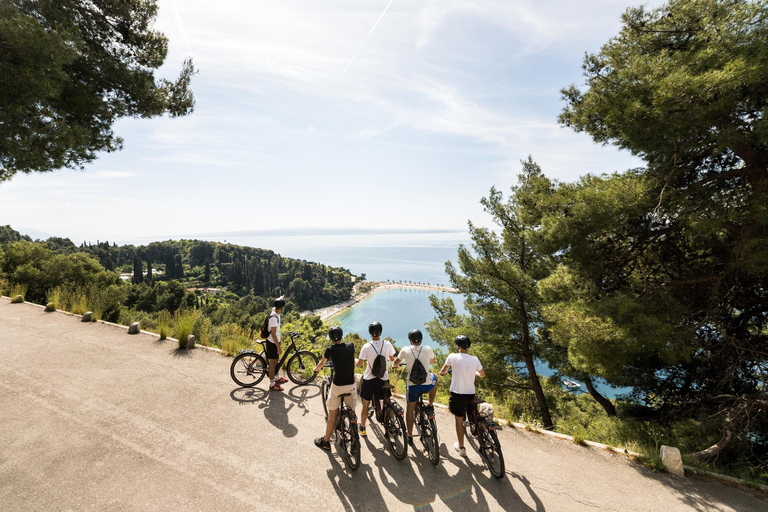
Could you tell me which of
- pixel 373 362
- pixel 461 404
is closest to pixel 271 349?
pixel 373 362

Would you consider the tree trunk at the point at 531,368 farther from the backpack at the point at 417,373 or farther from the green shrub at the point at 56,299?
the green shrub at the point at 56,299

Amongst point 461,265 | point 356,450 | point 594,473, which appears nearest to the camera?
point 356,450

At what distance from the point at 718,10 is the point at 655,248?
14.3 ft

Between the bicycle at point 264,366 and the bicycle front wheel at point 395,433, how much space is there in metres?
2.07

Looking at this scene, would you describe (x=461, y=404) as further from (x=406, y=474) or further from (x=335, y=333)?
(x=335, y=333)

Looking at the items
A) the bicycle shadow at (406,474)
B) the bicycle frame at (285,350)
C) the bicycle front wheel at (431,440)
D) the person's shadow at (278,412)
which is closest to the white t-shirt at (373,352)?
the bicycle front wheel at (431,440)

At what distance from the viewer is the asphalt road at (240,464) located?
3434mm

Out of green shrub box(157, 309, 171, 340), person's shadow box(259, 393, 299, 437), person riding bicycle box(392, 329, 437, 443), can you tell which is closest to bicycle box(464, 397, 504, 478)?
person riding bicycle box(392, 329, 437, 443)

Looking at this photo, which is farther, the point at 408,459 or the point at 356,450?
the point at 408,459

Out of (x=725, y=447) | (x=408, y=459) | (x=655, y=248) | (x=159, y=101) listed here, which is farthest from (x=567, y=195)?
(x=159, y=101)

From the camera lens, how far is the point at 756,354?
5523 mm

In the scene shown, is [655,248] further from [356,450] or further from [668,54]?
[356,450]

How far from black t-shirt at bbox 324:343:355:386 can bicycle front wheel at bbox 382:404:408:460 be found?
30.8 inches

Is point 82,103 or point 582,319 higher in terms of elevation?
point 82,103
